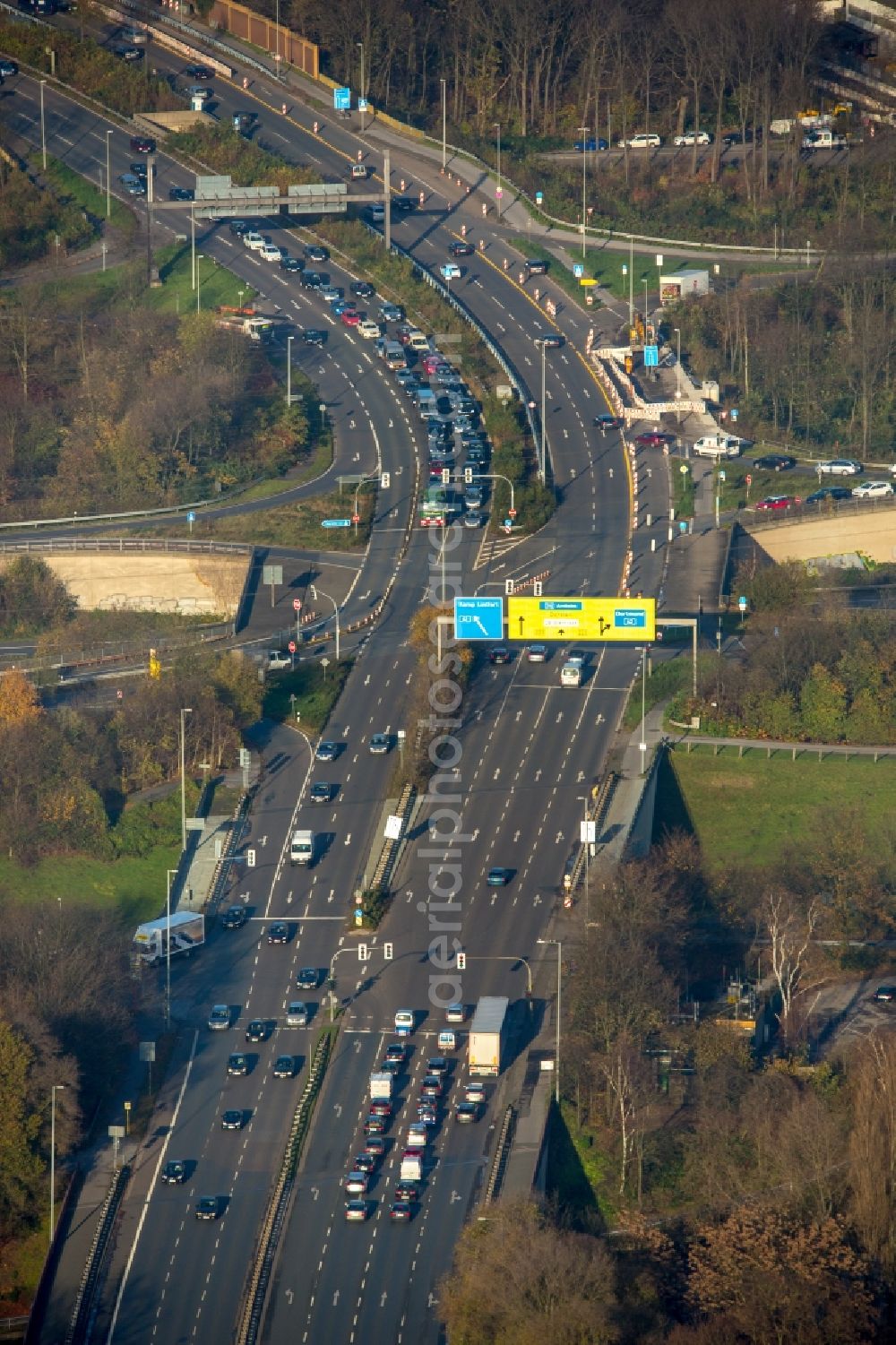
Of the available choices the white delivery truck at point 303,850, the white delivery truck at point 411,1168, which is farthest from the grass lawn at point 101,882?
the white delivery truck at point 411,1168

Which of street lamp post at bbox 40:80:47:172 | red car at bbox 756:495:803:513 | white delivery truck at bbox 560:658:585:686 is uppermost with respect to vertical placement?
street lamp post at bbox 40:80:47:172

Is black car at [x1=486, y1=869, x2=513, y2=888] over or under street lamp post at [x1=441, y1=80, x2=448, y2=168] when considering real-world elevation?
under

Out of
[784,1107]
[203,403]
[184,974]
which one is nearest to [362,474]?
[203,403]

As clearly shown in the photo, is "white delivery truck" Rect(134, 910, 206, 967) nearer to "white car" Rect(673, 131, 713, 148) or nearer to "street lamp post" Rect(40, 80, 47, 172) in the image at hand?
"street lamp post" Rect(40, 80, 47, 172)

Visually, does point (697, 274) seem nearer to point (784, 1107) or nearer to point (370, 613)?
point (370, 613)

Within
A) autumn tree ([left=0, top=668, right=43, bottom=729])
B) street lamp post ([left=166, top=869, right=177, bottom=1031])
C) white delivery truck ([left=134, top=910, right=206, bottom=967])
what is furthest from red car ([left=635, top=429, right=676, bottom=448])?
white delivery truck ([left=134, top=910, right=206, bottom=967])

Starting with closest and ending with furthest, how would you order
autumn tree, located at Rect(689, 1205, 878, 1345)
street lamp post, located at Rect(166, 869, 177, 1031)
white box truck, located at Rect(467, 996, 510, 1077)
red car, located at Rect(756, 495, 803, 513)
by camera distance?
autumn tree, located at Rect(689, 1205, 878, 1345) → white box truck, located at Rect(467, 996, 510, 1077) → street lamp post, located at Rect(166, 869, 177, 1031) → red car, located at Rect(756, 495, 803, 513)

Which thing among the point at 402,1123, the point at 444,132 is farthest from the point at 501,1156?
the point at 444,132
